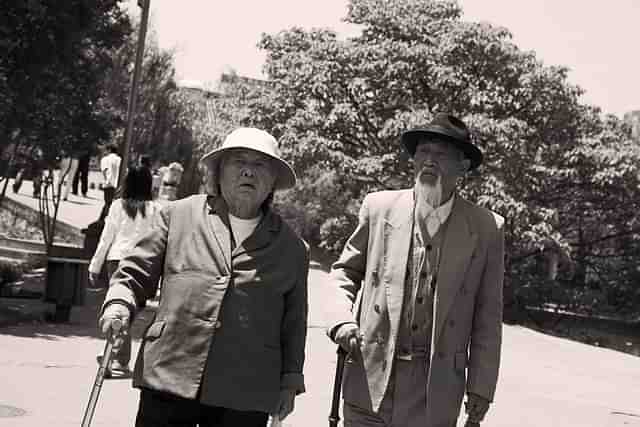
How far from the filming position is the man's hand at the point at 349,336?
460 cm

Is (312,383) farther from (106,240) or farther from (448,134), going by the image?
(448,134)

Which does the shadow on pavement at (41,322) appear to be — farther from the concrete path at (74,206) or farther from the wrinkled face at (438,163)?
the concrete path at (74,206)

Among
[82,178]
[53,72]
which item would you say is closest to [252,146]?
[53,72]

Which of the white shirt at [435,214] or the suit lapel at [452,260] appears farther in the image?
the white shirt at [435,214]

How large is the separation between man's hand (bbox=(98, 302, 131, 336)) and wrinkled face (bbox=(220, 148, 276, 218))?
23.8 inches

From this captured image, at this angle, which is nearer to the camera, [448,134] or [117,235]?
[448,134]

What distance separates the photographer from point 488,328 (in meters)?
4.71

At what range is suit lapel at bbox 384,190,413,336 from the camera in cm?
466

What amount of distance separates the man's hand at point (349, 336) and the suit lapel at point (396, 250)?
15cm

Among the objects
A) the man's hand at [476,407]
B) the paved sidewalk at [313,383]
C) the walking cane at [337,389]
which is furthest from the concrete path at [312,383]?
the man's hand at [476,407]

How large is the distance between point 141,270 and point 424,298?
4.19 feet

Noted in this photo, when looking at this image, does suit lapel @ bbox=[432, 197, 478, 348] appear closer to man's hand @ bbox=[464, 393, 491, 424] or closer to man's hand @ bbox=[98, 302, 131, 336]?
man's hand @ bbox=[464, 393, 491, 424]

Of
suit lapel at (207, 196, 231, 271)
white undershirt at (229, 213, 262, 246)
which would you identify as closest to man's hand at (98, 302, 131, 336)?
suit lapel at (207, 196, 231, 271)

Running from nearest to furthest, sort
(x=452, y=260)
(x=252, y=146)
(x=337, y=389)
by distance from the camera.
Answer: (x=252, y=146) < (x=452, y=260) < (x=337, y=389)
